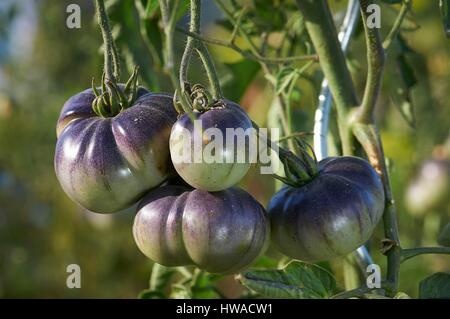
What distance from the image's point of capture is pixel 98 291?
176cm

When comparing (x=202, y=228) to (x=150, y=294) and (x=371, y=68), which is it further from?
(x=150, y=294)

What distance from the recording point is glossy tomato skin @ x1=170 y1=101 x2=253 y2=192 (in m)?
0.44

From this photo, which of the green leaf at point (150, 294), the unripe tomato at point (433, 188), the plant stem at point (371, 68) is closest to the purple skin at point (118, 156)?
the plant stem at point (371, 68)

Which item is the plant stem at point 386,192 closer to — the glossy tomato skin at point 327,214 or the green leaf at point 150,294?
the glossy tomato skin at point 327,214

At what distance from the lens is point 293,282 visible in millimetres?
507

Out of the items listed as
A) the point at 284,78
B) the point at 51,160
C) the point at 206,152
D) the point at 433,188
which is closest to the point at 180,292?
the point at 284,78

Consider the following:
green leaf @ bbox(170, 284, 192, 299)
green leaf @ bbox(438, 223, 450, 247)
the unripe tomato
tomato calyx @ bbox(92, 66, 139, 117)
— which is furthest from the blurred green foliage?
tomato calyx @ bbox(92, 66, 139, 117)

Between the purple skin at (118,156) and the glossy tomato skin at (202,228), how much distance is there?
0.05ft

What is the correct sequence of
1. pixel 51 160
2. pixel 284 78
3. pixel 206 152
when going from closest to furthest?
pixel 206 152
pixel 284 78
pixel 51 160

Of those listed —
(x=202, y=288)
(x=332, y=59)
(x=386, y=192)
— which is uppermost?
(x=332, y=59)

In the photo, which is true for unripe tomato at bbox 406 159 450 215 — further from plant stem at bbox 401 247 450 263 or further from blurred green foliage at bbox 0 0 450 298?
plant stem at bbox 401 247 450 263

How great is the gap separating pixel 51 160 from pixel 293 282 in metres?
1.42

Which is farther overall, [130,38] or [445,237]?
[130,38]
